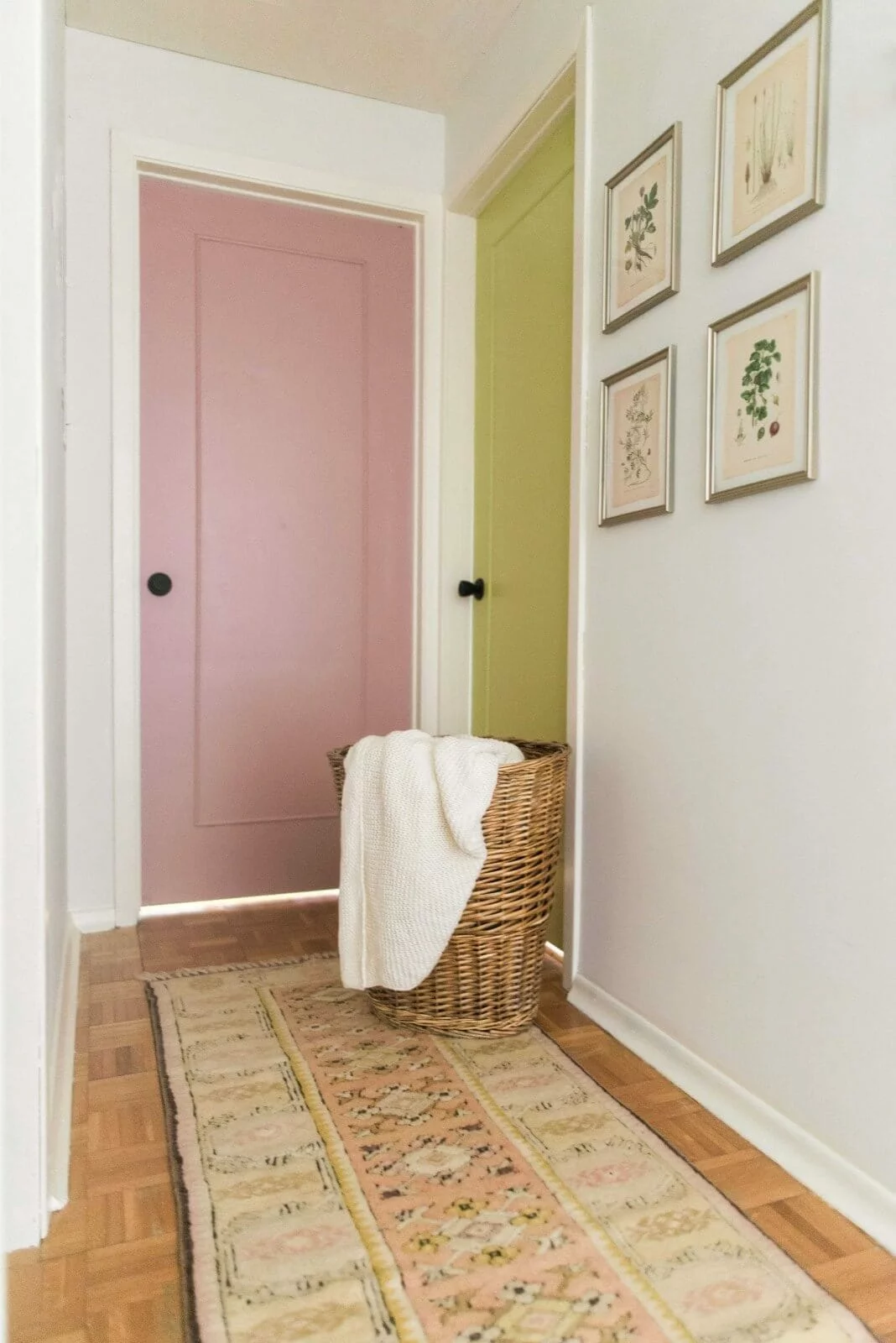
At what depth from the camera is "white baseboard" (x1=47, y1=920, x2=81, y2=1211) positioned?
130cm

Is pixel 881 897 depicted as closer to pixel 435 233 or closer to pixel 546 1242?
pixel 546 1242

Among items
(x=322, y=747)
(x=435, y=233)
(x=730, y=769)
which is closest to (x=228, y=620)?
(x=322, y=747)

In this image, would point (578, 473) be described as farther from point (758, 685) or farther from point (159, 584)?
point (159, 584)

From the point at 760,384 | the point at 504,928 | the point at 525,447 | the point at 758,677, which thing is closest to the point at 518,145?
the point at 525,447

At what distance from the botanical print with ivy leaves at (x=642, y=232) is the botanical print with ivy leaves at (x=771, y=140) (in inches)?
8.2

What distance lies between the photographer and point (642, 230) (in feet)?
5.88

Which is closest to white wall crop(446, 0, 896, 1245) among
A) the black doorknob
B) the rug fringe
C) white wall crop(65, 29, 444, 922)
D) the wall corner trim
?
the wall corner trim

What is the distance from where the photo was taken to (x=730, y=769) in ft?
5.08

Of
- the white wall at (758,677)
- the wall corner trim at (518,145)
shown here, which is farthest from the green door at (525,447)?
the white wall at (758,677)

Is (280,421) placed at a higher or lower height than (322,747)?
higher

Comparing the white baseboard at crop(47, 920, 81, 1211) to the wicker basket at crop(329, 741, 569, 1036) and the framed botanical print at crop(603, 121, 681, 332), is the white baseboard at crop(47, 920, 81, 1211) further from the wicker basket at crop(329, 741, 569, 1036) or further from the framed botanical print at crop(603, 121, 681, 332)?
the framed botanical print at crop(603, 121, 681, 332)

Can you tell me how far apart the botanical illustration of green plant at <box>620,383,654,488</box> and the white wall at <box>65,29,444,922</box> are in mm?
1370

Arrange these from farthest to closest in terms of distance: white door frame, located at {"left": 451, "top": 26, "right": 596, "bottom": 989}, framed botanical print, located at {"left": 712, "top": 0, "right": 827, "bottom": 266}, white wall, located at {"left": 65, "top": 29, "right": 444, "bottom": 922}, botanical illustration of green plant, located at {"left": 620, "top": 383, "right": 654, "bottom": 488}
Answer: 1. white wall, located at {"left": 65, "top": 29, "right": 444, "bottom": 922}
2. white door frame, located at {"left": 451, "top": 26, "right": 596, "bottom": 989}
3. botanical illustration of green plant, located at {"left": 620, "top": 383, "right": 654, "bottom": 488}
4. framed botanical print, located at {"left": 712, "top": 0, "right": 827, "bottom": 266}

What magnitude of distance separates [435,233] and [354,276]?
0.86 ft
